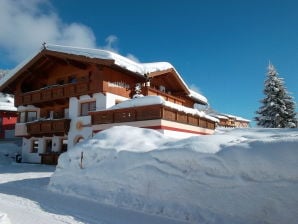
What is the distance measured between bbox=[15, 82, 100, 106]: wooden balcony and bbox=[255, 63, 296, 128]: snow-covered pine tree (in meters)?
16.8

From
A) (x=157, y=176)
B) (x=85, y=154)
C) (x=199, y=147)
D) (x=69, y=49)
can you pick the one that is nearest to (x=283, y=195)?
(x=199, y=147)

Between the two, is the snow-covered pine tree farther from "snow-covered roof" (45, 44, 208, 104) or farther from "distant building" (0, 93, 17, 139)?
"distant building" (0, 93, 17, 139)

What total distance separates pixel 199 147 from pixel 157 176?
1.36 m

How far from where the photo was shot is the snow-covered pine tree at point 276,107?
89.9ft

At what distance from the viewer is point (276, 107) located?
2755cm

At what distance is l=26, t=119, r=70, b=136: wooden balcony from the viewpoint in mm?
21922

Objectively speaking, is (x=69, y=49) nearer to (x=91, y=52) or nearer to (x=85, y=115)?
(x=91, y=52)

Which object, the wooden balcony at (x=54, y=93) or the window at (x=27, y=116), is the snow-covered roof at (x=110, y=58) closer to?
the wooden balcony at (x=54, y=93)

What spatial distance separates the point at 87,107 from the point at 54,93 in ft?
11.5

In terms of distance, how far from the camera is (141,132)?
1084cm

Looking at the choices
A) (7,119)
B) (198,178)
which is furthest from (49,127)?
(7,119)

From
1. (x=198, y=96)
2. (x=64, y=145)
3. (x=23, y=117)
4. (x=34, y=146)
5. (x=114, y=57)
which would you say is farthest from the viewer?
(x=198, y=96)

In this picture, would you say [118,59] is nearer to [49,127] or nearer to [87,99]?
[87,99]

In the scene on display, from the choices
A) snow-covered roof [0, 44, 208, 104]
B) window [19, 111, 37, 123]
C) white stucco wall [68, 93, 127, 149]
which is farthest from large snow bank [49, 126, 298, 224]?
window [19, 111, 37, 123]
